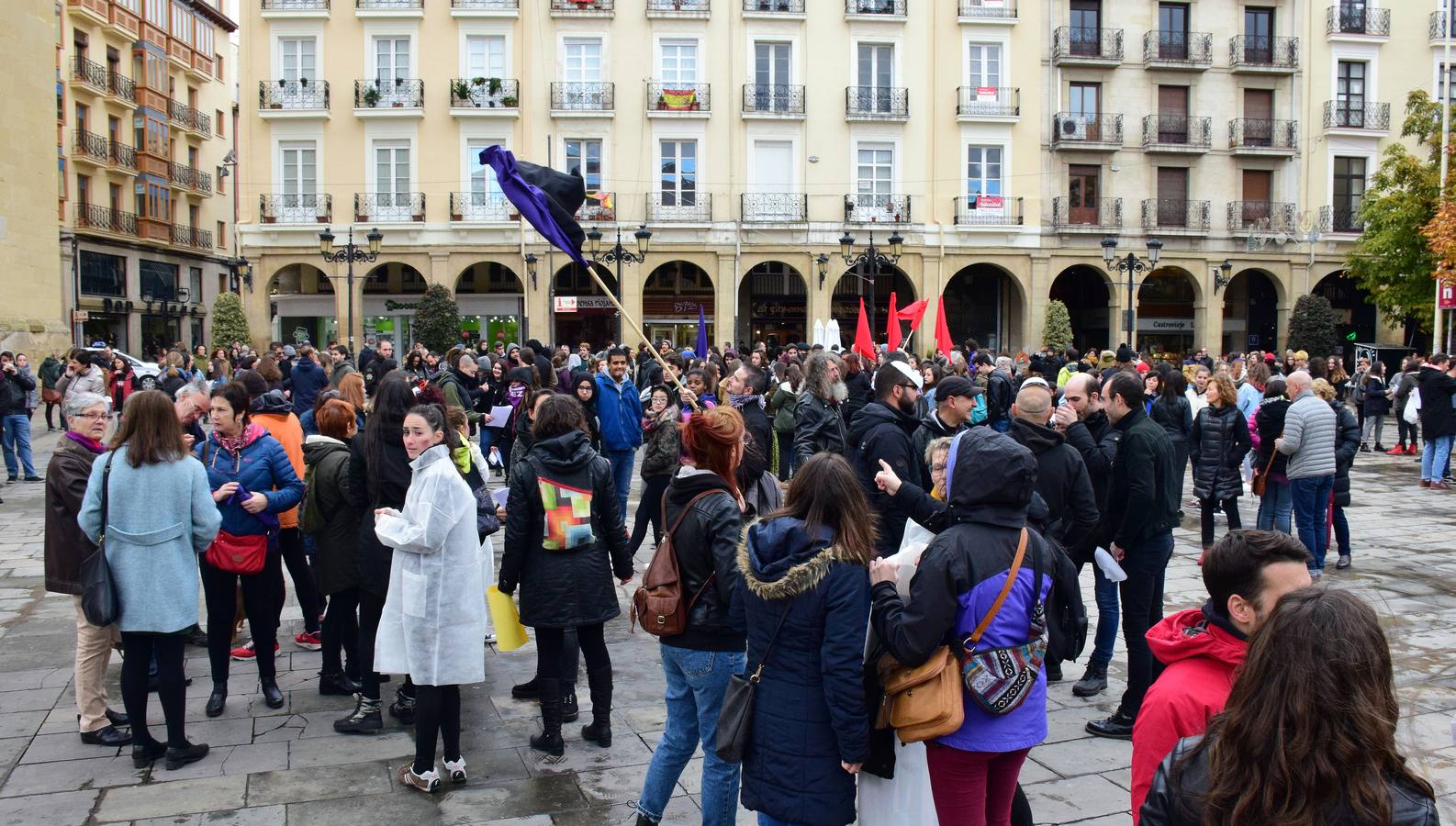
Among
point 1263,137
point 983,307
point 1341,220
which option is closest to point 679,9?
point 983,307

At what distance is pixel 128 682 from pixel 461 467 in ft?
6.32

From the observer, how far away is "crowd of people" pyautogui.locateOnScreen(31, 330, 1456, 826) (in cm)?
223

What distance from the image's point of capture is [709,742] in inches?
160

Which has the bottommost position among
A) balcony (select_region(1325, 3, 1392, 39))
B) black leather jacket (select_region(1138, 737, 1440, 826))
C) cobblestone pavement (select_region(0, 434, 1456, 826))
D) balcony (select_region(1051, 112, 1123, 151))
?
cobblestone pavement (select_region(0, 434, 1456, 826))

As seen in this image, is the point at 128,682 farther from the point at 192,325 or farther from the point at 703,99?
the point at 192,325

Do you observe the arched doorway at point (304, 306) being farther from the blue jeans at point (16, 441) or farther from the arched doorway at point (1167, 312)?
the arched doorway at point (1167, 312)

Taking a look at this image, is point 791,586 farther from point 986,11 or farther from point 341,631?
point 986,11

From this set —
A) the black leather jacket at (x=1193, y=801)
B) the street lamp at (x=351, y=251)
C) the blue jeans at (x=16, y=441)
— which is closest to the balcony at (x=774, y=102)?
the street lamp at (x=351, y=251)

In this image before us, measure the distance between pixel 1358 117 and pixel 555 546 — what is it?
120ft

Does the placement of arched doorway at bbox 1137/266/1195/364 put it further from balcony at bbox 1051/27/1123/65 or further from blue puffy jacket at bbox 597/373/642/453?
blue puffy jacket at bbox 597/373/642/453

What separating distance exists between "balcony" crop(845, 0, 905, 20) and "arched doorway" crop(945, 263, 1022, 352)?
27.7 feet

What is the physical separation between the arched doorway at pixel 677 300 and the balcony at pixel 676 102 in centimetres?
508

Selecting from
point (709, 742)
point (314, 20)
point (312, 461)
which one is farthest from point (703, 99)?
point (709, 742)

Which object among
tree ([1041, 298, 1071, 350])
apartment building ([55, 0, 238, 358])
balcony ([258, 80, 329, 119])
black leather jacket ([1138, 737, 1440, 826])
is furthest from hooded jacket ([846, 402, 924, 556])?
apartment building ([55, 0, 238, 358])
